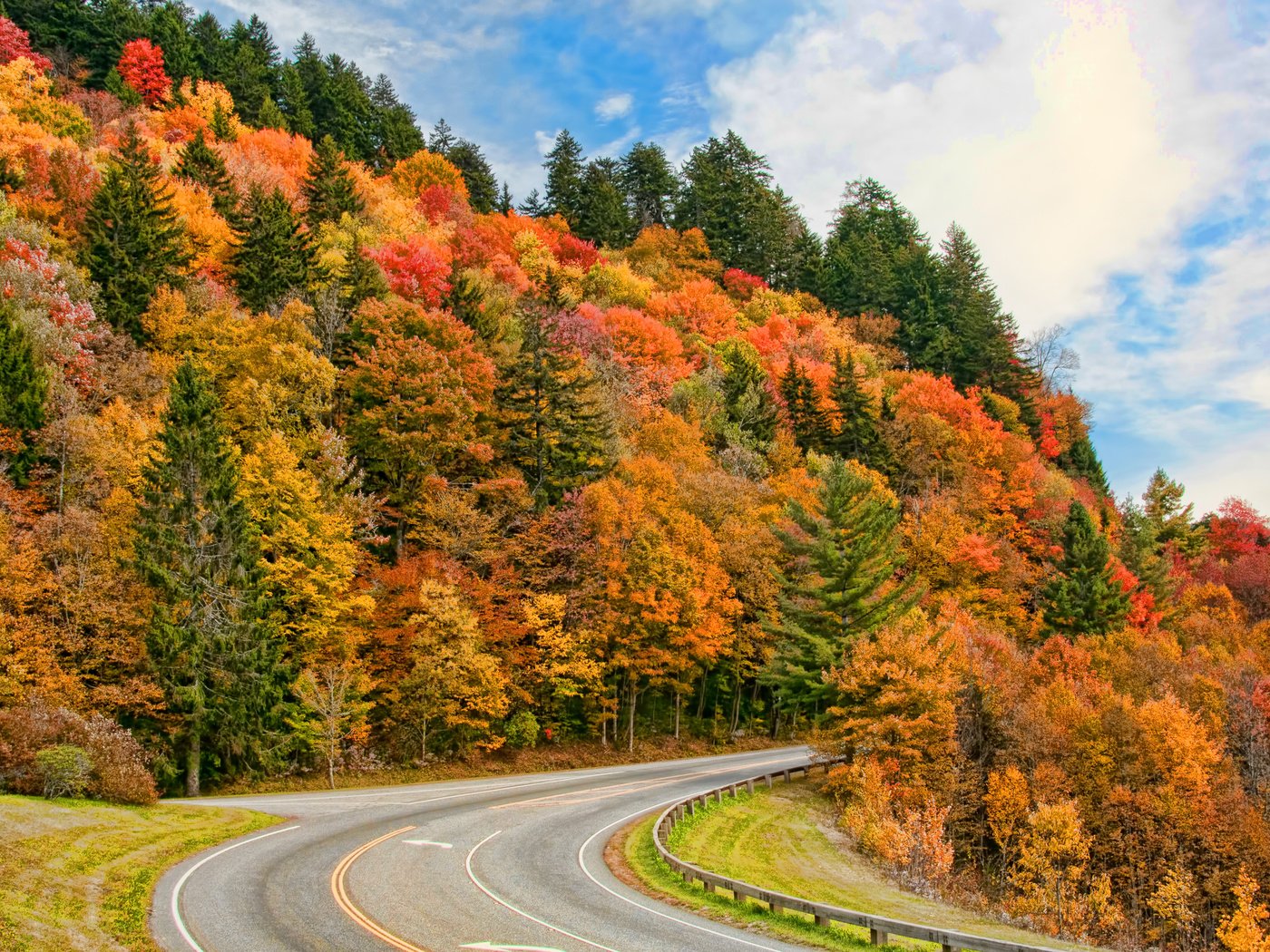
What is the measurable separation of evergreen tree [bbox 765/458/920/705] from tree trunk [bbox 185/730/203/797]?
25.9 m

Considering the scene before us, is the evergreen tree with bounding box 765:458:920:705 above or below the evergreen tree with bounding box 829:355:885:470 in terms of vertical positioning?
below

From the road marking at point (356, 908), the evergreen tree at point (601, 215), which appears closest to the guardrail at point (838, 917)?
the road marking at point (356, 908)

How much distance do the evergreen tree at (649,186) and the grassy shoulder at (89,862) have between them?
10805 cm

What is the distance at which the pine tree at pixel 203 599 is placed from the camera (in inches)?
1257

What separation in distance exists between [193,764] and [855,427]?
5743 centimetres

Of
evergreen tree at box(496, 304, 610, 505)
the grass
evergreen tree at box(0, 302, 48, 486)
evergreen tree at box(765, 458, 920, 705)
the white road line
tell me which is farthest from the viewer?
evergreen tree at box(496, 304, 610, 505)

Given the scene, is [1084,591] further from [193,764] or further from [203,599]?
[193,764]

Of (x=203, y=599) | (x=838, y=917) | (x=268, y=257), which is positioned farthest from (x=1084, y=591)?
(x=268, y=257)

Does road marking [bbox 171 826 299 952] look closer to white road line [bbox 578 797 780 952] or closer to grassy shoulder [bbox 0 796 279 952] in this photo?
grassy shoulder [bbox 0 796 279 952]

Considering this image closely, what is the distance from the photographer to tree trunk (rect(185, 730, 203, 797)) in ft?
104

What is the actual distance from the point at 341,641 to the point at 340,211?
166 feet

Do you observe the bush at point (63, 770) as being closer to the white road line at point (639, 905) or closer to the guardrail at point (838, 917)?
the white road line at point (639, 905)

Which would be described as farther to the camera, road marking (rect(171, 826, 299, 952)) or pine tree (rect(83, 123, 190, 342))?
pine tree (rect(83, 123, 190, 342))

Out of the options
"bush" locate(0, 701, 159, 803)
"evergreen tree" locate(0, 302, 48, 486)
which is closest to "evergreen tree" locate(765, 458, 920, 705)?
"bush" locate(0, 701, 159, 803)
